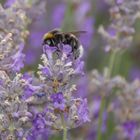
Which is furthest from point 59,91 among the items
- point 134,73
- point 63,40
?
point 134,73

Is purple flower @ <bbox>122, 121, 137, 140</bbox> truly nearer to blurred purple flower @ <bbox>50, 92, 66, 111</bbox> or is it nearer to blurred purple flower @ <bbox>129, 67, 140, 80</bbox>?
blurred purple flower @ <bbox>50, 92, 66, 111</bbox>

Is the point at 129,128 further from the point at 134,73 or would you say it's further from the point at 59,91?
the point at 134,73

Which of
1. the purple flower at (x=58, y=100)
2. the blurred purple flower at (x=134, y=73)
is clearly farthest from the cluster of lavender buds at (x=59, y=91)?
the blurred purple flower at (x=134, y=73)

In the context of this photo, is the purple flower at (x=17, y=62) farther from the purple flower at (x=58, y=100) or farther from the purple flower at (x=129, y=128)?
the purple flower at (x=129, y=128)

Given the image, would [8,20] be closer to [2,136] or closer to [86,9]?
[2,136]

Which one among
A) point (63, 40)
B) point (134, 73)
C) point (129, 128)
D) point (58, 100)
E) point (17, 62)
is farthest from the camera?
point (134, 73)

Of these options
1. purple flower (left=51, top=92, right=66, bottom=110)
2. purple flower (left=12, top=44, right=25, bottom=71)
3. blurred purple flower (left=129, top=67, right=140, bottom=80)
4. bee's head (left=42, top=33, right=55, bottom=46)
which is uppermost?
blurred purple flower (left=129, top=67, right=140, bottom=80)

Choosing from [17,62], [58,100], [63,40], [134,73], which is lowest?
[58,100]

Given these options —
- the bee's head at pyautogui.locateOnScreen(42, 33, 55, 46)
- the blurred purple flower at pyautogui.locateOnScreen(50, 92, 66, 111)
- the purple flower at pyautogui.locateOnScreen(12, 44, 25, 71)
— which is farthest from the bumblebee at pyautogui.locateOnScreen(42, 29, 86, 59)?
the blurred purple flower at pyautogui.locateOnScreen(50, 92, 66, 111)

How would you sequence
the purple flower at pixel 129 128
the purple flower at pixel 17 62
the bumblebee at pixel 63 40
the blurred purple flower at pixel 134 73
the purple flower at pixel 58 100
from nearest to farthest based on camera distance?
the purple flower at pixel 58 100
the purple flower at pixel 17 62
the bumblebee at pixel 63 40
the purple flower at pixel 129 128
the blurred purple flower at pixel 134 73

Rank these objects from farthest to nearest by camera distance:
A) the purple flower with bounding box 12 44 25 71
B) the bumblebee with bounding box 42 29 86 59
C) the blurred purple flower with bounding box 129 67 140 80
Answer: the blurred purple flower with bounding box 129 67 140 80 → the bumblebee with bounding box 42 29 86 59 → the purple flower with bounding box 12 44 25 71

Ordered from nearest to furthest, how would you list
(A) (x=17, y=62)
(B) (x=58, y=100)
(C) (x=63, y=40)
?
(B) (x=58, y=100)
(A) (x=17, y=62)
(C) (x=63, y=40)

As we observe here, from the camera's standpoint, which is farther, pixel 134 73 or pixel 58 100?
pixel 134 73
